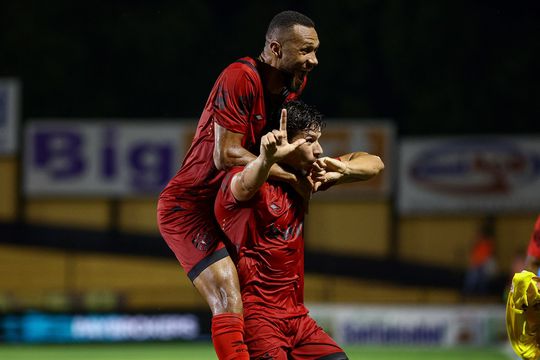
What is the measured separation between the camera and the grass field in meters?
15.9

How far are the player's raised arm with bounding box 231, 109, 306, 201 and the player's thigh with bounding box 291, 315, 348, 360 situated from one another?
0.82 meters

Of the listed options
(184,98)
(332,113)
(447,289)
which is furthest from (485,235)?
(184,98)

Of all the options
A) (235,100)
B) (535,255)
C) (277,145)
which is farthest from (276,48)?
(535,255)

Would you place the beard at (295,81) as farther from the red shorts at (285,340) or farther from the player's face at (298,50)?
the red shorts at (285,340)

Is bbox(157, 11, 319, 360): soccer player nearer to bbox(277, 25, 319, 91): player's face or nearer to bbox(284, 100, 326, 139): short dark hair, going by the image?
bbox(277, 25, 319, 91): player's face

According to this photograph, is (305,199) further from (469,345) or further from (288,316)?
(469,345)

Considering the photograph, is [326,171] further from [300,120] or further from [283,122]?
[283,122]

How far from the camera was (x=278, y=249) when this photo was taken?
6.48 metres

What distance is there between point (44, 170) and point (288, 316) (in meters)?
16.8

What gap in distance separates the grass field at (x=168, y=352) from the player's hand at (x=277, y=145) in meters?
9.80

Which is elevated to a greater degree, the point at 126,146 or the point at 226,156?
the point at 226,156

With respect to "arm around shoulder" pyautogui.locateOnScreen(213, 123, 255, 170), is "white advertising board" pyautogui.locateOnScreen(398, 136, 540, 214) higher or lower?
lower

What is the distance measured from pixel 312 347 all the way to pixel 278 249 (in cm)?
57

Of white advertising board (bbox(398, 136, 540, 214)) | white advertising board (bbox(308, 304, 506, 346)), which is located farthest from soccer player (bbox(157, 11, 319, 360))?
white advertising board (bbox(398, 136, 540, 214))
